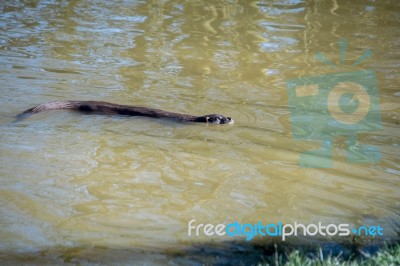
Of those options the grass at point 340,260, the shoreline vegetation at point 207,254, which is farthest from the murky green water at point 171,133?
the grass at point 340,260

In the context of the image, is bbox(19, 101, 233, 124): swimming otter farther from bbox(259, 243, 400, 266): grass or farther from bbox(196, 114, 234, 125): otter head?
bbox(259, 243, 400, 266): grass

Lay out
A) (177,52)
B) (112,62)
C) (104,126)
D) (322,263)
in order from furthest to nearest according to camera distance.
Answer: (177,52)
(112,62)
(104,126)
(322,263)

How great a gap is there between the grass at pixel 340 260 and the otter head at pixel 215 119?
12.7ft

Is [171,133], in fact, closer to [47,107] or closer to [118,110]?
[118,110]

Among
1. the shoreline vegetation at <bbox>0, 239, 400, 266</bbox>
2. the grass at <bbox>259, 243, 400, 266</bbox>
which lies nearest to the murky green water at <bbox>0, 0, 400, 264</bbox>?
the shoreline vegetation at <bbox>0, 239, 400, 266</bbox>

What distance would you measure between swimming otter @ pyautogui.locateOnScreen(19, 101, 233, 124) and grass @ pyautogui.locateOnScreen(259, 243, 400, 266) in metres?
3.97

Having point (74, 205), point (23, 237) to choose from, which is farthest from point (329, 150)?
point (23, 237)

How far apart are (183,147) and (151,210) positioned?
1.92 m

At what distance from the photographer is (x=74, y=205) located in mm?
5746

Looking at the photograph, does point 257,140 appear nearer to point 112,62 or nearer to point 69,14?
point 112,62

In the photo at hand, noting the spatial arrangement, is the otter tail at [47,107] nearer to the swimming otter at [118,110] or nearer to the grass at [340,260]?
the swimming otter at [118,110]

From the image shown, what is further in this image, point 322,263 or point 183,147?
point 183,147

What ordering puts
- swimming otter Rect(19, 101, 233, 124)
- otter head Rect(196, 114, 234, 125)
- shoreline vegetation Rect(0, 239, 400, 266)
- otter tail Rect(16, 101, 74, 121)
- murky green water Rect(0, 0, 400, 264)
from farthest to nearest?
1. otter tail Rect(16, 101, 74, 121)
2. swimming otter Rect(19, 101, 233, 124)
3. otter head Rect(196, 114, 234, 125)
4. murky green water Rect(0, 0, 400, 264)
5. shoreline vegetation Rect(0, 239, 400, 266)

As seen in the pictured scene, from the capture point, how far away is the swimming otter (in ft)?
27.7
